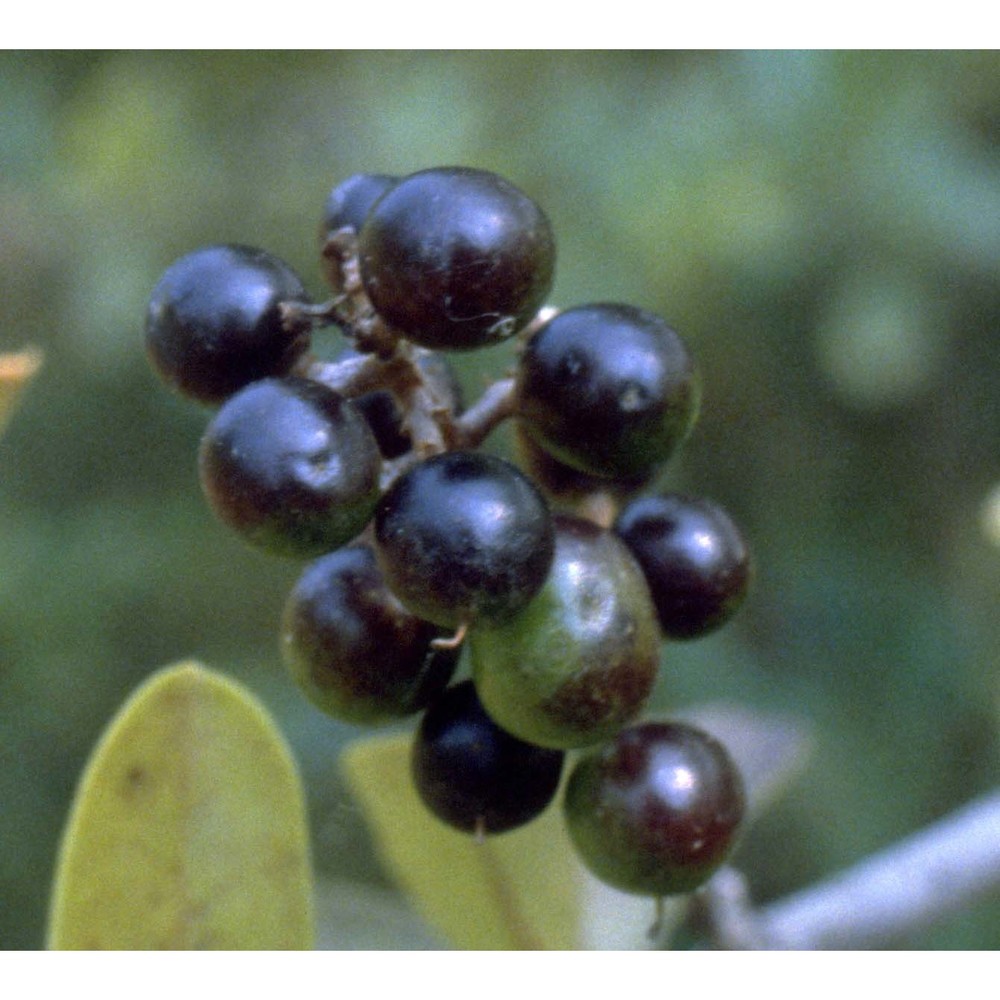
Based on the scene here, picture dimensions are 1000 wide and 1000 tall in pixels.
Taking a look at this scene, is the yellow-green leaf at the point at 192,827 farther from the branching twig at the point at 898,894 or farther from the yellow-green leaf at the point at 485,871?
the branching twig at the point at 898,894

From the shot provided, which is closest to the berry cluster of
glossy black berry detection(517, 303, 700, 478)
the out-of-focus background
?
glossy black berry detection(517, 303, 700, 478)

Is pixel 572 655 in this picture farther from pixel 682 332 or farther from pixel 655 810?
pixel 682 332

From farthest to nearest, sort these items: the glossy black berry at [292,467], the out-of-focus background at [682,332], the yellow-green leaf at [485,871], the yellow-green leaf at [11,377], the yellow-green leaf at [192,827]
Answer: the out-of-focus background at [682,332] < the yellow-green leaf at [485,871] < the yellow-green leaf at [192,827] < the yellow-green leaf at [11,377] < the glossy black berry at [292,467]

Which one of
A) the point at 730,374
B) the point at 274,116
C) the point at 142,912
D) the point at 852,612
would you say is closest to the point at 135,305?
→ the point at 274,116

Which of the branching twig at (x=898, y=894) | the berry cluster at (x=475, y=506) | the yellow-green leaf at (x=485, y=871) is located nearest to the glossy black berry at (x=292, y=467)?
the berry cluster at (x=475, y=506)

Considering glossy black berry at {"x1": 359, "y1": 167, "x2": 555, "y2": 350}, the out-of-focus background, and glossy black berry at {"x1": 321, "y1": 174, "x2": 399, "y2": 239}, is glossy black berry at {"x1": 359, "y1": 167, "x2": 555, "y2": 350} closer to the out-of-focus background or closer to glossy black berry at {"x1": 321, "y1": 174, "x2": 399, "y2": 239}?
glossy black berry at {"x1": 321, "y1": 174, "x2": 399, "y2": 239}

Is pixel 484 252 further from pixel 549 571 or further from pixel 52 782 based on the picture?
pixel 52 782
